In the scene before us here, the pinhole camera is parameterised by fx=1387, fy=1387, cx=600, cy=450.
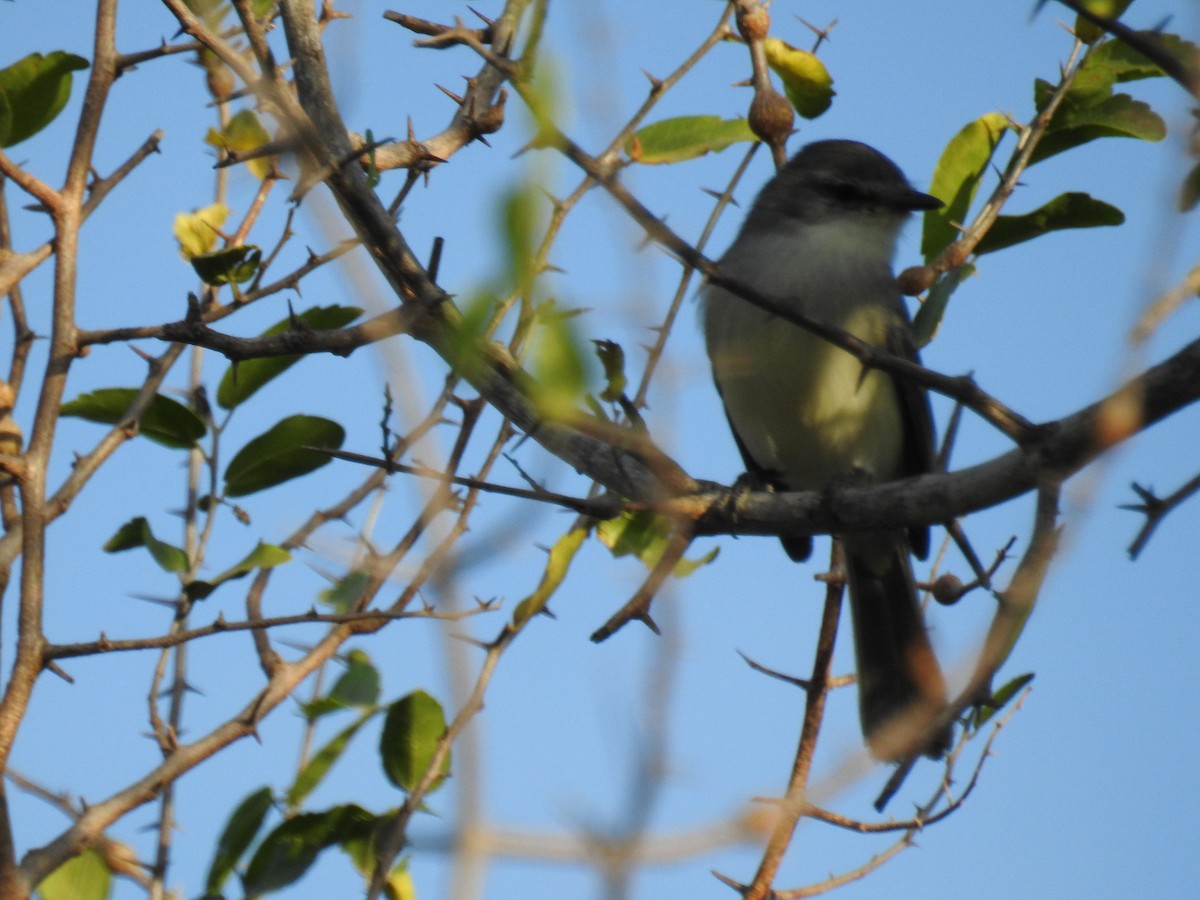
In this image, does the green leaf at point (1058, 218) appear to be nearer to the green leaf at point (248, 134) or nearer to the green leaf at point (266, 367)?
the green leaf at point (266, 367)

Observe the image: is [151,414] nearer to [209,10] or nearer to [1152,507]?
[209,10]

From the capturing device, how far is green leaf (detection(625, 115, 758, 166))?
4.15m

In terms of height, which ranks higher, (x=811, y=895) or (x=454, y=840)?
(x=811, y=895)

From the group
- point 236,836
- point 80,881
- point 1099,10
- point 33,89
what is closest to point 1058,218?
point 1099,10

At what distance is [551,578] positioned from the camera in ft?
11.9

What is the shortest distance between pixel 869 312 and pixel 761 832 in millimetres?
4150

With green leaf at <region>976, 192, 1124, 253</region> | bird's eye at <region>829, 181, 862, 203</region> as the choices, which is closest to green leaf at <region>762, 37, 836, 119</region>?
green leaf at <region>976, 192, 1124, 253</region>

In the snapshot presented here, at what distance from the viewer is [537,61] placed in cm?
154

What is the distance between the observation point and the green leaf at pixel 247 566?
383 centimetres

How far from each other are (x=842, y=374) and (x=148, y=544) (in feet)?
9.37

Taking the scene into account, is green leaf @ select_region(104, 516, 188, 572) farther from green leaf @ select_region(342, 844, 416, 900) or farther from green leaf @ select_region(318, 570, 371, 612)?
green leaf @ select_region(342, 844, 416, 900)

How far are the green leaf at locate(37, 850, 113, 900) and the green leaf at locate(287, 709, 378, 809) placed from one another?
516mm

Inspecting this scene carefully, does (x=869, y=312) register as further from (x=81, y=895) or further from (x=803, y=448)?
(x=81, y=895)

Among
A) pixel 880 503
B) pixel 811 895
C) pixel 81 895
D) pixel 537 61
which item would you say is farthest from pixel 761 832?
pixel 81 895
